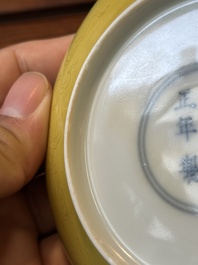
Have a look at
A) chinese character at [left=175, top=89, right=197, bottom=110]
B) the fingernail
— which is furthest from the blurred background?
chinese character at [left=175, top=89, right=197, bottom=110]

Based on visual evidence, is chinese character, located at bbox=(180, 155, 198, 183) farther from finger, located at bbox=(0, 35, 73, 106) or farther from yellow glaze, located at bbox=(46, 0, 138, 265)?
finger, located at bbox=(0, 35, 73, 106)

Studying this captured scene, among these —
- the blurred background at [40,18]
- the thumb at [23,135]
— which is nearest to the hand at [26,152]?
the thumb at [23,135]

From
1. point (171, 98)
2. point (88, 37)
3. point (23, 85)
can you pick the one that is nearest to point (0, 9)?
point (23, 85)

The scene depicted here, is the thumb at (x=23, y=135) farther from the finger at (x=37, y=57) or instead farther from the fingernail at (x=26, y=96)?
the finger at (x=37, y=57)

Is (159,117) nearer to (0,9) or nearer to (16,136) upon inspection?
(16,136)

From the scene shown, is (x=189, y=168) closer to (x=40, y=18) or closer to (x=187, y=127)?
(x=187, y=127)

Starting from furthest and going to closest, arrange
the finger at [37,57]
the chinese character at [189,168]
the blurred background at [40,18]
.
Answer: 1. the blurred background at [40,18]
2. the finger at [37,57]
3. the chinese character at [189,168]

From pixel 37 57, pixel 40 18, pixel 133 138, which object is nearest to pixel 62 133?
pixel 133 138
